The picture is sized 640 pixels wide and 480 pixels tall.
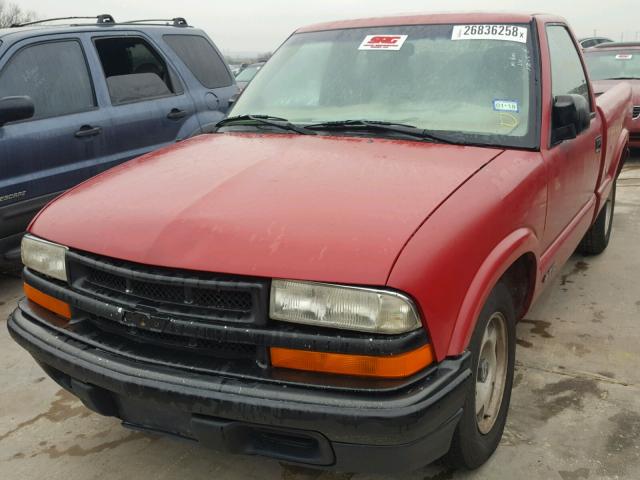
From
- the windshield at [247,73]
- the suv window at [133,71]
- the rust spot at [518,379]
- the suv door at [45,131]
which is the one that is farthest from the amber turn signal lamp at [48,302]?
the windshield at [247,73]

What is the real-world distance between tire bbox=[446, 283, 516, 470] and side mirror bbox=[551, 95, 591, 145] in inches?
37.4

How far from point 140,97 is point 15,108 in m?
1.31

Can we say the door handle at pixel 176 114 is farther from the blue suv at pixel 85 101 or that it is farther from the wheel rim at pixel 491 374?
the wheel rim at pixel 491 374

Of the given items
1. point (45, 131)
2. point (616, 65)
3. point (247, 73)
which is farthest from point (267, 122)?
point (247, 73)

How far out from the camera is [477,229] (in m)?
2.14

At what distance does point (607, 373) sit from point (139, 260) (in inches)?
95.1

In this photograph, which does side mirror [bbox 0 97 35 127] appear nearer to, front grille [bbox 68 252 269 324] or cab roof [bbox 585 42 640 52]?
front grille [bbox 68 252 269 324]

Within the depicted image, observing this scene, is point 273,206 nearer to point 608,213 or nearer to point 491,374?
point 491,374

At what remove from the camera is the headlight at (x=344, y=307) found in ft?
6.07

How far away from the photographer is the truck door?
2.96 metres

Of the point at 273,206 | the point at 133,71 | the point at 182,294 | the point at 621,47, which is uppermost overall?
the point at 133,71

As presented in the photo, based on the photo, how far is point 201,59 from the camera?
609 centimetres

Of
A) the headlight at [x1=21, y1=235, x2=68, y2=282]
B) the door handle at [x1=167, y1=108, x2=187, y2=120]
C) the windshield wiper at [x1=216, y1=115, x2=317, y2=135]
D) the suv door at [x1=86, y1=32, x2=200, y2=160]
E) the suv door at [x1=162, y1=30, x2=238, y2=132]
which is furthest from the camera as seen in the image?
the suv door at [x1=162, y1=30, x2=238, y2=132]

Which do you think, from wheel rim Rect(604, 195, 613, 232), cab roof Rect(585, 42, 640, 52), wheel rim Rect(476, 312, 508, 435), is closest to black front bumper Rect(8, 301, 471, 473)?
wheel rim Rect(476, 312, 508, 435)
